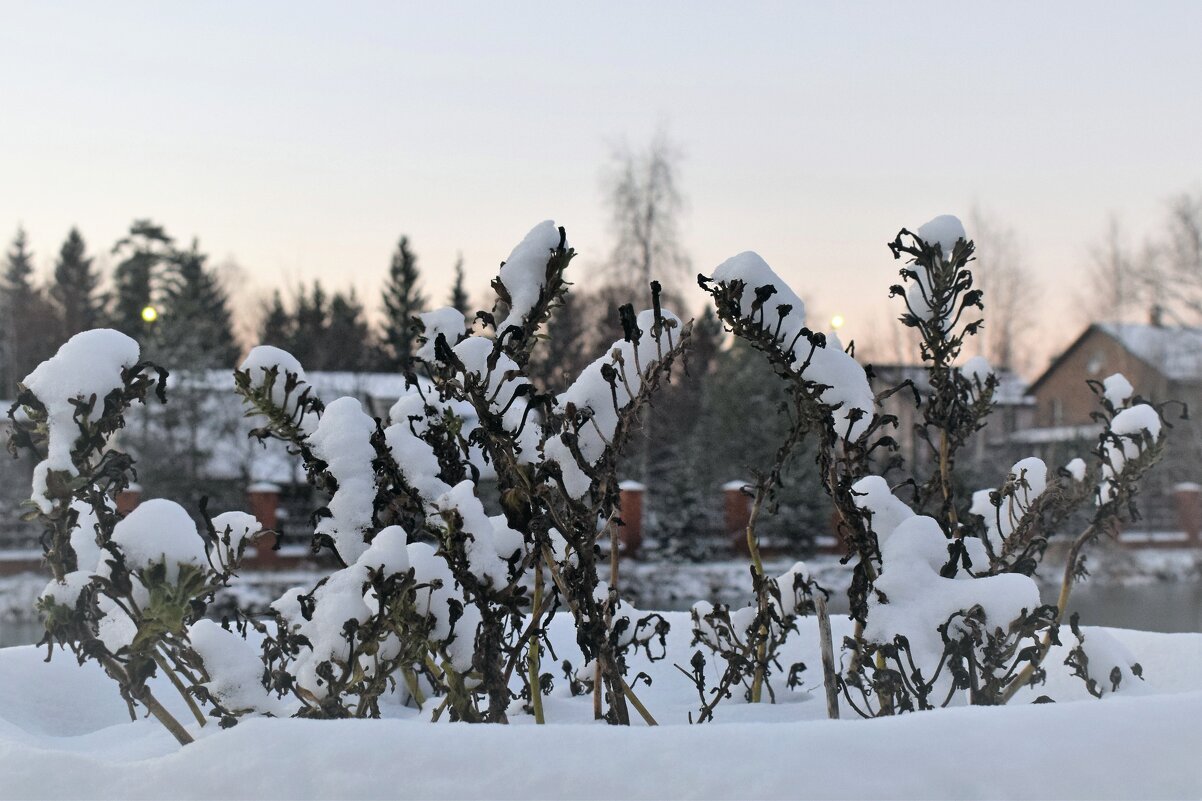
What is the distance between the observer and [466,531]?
2332 millimetres

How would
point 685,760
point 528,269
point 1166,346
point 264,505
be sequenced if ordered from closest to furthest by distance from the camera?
point 685,760, point 528,269, point 264,505, point 1166,346

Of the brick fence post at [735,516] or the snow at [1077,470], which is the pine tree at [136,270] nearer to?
the brick fence post at [735,516]

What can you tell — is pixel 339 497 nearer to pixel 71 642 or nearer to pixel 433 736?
pixel 71 642

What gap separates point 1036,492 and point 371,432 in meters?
2.09

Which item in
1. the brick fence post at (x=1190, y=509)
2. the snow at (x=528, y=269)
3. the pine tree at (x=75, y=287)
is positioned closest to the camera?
the snow at (x=528, y=269)

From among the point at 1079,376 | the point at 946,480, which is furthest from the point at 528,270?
the point at 1079,376

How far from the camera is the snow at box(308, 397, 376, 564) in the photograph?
103 inches

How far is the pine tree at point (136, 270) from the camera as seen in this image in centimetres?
4012

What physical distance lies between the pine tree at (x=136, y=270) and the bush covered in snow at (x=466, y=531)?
4084 centimetres

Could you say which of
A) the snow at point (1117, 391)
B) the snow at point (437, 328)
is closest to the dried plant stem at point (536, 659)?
the snow at point (437, 328)

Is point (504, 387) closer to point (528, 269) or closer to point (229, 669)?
point (528, 269)

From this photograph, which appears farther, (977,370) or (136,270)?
(136,270)

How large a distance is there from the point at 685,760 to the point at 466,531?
0.89m

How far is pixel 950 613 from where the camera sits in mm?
2430
